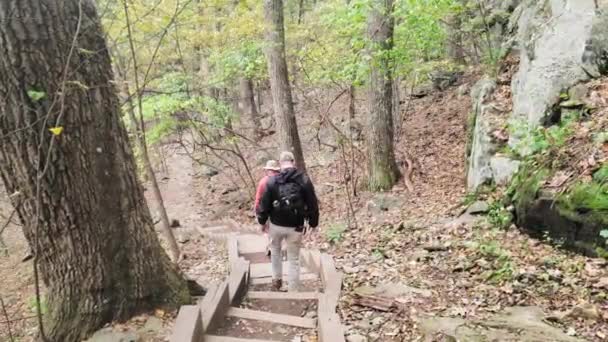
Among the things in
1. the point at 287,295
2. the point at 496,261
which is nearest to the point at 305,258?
the point at 287,295

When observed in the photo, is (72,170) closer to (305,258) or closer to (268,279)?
(268,279)

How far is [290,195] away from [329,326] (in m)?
→ 1.94

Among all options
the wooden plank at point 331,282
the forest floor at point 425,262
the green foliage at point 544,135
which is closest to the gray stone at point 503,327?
the forest floor at point 425,262

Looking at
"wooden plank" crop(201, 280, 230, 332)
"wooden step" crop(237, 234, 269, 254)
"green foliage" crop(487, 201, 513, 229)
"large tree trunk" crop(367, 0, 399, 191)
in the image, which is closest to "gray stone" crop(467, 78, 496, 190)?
"green foliage" crop(487, 201, 513, 229)

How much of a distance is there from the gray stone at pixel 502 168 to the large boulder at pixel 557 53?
72 centimetres

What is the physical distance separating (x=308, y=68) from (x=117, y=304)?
9.61m

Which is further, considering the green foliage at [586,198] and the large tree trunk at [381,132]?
the large tree trunk at [381,132]

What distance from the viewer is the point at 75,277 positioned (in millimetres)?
3885

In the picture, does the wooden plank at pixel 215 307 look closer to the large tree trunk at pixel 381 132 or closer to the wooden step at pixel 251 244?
the wooden step at pixel 251 244

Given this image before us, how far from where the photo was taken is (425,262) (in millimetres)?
5699

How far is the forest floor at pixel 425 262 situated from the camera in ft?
13.0

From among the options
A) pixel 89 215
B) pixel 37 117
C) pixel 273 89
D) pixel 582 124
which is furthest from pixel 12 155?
pixel 273 89

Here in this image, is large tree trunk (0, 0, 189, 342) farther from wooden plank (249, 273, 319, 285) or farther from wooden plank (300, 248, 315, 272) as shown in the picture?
wooden plank (300, 248, 315, 272)

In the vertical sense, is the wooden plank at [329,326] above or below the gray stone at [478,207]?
below
